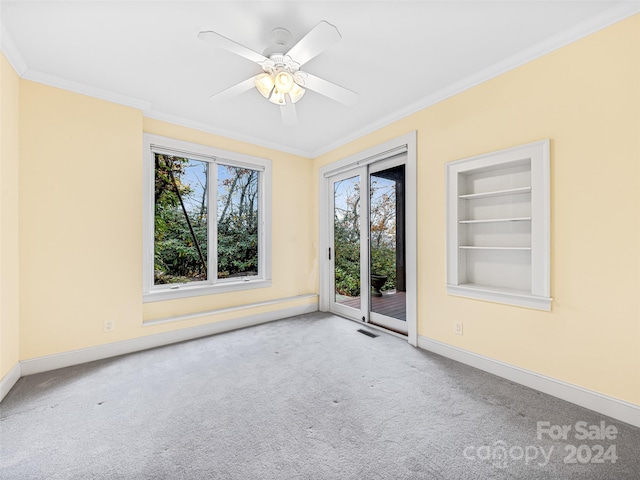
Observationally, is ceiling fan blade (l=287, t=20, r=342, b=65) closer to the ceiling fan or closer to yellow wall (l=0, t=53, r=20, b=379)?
the ceiling fan

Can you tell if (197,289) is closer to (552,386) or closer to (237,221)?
Result: (237,221)

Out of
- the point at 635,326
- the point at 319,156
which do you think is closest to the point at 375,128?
the point at 319,156

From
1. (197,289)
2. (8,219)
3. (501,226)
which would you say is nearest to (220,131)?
(197,289)

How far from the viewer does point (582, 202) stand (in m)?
1.88

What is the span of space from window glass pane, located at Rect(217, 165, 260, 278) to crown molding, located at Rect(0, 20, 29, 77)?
74.0 inches

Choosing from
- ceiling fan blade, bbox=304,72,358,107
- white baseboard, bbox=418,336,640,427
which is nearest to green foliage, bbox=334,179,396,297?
white baseboard, bbox=418,336,640,427

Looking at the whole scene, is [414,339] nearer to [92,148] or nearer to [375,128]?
[375,128]

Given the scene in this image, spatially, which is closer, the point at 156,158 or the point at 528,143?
the point at 528,143

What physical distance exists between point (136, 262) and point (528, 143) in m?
3.74

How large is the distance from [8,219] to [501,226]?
13.2ft

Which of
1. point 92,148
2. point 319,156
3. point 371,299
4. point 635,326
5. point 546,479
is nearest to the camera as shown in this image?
point 546,479

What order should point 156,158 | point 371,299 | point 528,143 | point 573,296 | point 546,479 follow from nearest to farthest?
point 546,479
point 573,296
point 528,143
point 156,158
point 371,299

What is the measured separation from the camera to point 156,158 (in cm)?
329

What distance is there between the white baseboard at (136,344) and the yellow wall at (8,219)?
192mm
